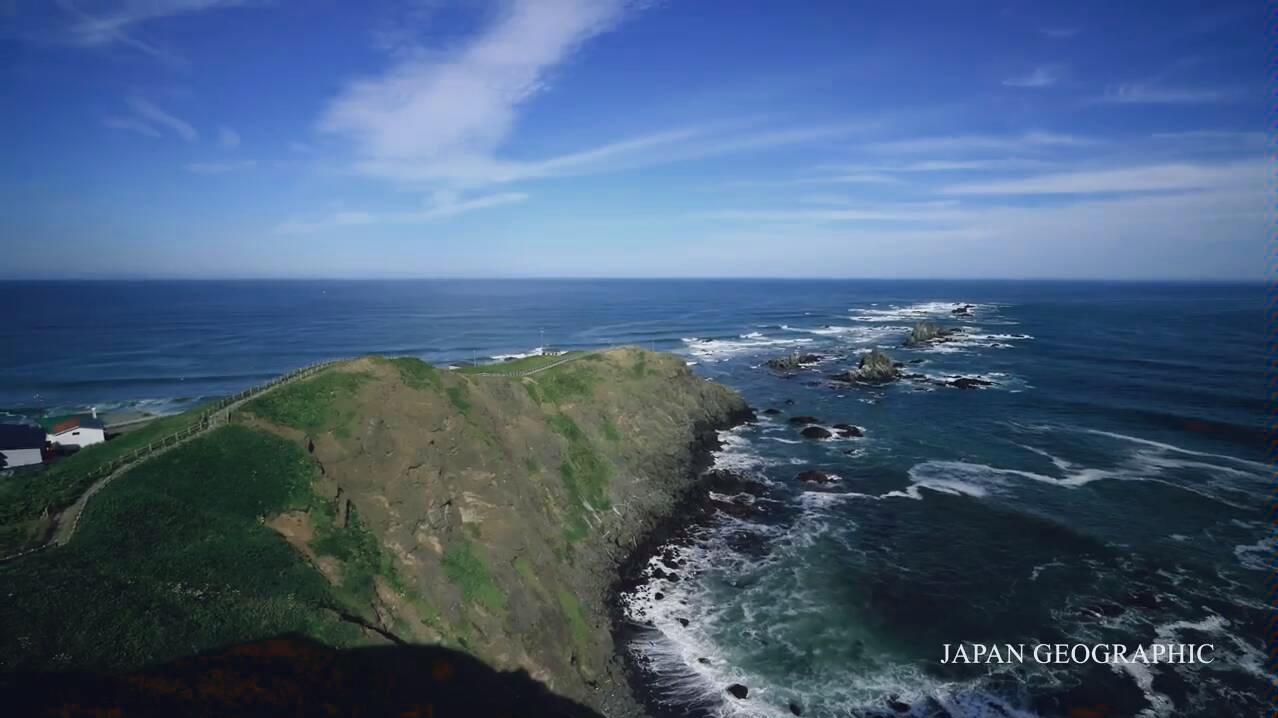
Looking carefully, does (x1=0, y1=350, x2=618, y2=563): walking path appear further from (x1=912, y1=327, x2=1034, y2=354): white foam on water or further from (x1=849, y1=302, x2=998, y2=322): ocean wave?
(x1=849, y1=302, x2=998, y2=322): ocean wave

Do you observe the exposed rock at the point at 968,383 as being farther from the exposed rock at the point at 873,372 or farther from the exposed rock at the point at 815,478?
the exposed rock at the point at 815,478

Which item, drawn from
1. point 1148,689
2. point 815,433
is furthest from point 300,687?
point 815,433

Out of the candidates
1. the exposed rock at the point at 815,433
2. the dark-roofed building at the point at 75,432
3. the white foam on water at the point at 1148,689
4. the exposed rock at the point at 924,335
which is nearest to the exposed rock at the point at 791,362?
the exposed rock at the point at 815,433

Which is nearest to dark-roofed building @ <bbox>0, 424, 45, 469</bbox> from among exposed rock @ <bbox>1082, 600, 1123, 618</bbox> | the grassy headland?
the grassy headland

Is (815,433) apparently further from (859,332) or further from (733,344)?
(859,332)

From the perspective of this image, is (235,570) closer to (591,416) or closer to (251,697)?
(251,697)

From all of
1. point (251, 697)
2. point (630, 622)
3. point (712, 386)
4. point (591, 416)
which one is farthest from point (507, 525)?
point (712, 386)
